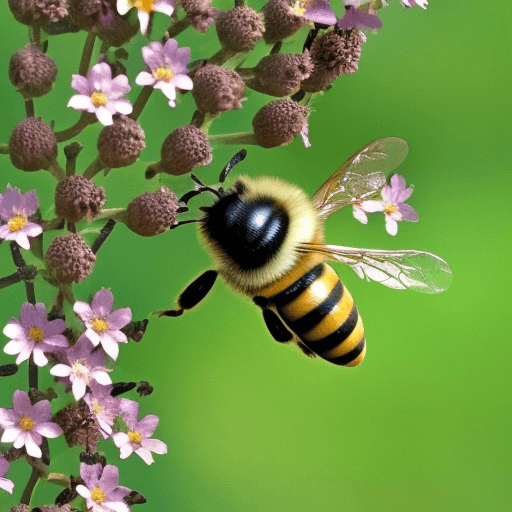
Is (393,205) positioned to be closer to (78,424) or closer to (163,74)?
(163,74)

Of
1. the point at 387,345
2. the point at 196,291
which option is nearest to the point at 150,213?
the point at 196,291

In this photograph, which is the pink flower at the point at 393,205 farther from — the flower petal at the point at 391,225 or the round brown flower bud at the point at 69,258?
the round brown flower bud at the point at 69,258

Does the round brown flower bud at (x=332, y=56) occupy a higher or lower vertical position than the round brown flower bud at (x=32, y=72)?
higher

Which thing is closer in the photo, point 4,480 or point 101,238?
point 4,480

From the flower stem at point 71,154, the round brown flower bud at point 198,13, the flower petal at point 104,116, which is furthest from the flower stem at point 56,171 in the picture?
the round brown flower bud at point 198,13

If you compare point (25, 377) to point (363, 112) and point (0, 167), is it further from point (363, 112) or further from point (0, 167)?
point (363, 112)

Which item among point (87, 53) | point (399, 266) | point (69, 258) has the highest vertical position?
point (87, 53)

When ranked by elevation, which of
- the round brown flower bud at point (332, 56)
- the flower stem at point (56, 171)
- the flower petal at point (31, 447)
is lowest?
the flower petal at point (31, 447)
